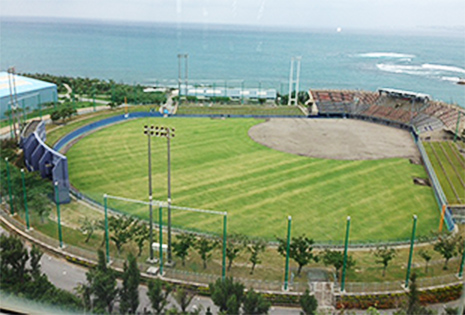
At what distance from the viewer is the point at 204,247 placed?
9.30m

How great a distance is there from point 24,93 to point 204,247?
16.9 metres

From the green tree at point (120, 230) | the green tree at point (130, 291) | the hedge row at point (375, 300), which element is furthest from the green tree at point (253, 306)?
the green tree at point (120, 230)

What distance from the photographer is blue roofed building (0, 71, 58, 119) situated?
2070cm

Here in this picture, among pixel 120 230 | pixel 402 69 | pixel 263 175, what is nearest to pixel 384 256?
pixel 120 230

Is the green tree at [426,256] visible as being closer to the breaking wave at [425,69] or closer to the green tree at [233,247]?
the green tree at [233,247]

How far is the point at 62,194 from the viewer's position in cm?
1248

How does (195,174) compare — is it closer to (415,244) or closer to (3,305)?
(415,244)

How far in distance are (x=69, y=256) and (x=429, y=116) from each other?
64.6ft

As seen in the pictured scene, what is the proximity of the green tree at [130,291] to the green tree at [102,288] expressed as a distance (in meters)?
0.12

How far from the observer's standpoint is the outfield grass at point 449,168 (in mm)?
13477

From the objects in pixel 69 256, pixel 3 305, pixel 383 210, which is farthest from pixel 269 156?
pixel 3 305

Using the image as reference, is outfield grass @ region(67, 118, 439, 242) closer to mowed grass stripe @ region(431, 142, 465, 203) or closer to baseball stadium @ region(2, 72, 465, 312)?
baseball stadium @ region(2, 72, 465, 312)

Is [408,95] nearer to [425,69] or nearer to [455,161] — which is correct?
[425,69]

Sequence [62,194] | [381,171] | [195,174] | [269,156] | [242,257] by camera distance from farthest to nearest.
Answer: [269,156] < [381,171] < [195,174] < [62,194] < [242,257]
